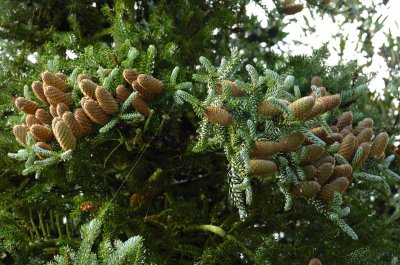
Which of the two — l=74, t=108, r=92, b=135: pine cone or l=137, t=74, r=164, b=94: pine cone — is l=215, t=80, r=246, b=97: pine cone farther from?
l=74, t=108, r=92, b=135: pine cone

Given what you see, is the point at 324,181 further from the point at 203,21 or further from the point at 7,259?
the point at 7,259

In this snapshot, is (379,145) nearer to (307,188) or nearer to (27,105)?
(307,188)

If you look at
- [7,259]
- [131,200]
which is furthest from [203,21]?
[7,259]

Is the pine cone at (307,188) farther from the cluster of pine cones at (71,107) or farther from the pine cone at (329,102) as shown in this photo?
the cluster of pine cones at (71,107)

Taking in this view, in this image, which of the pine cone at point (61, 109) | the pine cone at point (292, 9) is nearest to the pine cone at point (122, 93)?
Result: the pine cone at point (61, 109)

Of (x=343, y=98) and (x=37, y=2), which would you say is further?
(x=37, y=2)

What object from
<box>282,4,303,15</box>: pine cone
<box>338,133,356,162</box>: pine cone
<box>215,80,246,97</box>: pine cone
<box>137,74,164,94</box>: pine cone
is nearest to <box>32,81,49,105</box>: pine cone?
<box>137,74,164,94</box>: pine cone

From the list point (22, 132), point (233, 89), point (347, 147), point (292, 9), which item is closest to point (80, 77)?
point (22, 132)
